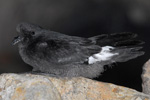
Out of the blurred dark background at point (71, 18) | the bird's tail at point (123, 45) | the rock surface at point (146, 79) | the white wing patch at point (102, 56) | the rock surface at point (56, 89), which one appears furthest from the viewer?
the blurred dark background at point (71, 18)

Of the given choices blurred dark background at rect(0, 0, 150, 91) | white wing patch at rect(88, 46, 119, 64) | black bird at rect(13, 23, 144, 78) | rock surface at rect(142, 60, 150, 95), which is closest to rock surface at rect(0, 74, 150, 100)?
rock surface at rect(142, 60, 150, 95)

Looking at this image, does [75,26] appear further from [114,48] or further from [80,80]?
[80,80]

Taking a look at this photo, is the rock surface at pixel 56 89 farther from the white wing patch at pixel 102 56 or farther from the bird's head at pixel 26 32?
the bird's head at pixel 26 32

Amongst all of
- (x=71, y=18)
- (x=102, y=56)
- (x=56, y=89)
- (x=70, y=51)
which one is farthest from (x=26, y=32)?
(x=71, y=18)

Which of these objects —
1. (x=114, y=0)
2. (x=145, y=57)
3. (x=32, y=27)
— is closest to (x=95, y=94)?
(x=32, y=27)

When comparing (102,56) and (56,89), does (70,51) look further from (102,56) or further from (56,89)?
(56,89)

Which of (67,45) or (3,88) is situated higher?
(67,45)

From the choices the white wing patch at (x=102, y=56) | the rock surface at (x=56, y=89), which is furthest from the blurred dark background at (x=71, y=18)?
the rock surface at (x=56, y=89)
